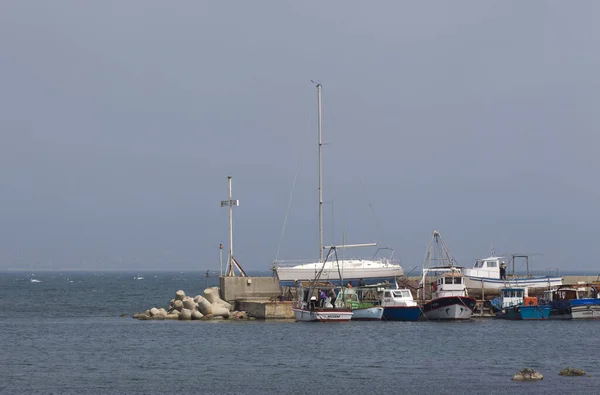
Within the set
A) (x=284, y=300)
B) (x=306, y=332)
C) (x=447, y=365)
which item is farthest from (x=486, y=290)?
(x=447, y=365)

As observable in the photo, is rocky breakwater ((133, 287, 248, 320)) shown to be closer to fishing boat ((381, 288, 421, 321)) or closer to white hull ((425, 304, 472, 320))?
fishing boat ((381, 288, 421, 321))

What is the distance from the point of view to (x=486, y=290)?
82.8 m

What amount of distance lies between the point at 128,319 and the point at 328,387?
40.5 meters

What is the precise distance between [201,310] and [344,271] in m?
13.6

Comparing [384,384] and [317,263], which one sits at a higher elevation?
[317,263]

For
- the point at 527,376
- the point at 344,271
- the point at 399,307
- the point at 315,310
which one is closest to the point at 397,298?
the point at 399,307

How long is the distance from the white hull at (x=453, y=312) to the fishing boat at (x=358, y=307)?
4.48m

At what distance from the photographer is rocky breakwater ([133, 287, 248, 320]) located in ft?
238

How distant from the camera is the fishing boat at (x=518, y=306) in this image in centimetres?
7531

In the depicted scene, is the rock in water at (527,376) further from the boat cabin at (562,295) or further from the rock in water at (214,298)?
the boat cabin at (562,295)

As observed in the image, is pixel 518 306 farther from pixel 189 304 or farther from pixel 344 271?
pixel 189 304

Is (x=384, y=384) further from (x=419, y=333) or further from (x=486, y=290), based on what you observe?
(x=486, y=290)

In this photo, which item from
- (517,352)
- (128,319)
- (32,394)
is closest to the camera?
(32,394)

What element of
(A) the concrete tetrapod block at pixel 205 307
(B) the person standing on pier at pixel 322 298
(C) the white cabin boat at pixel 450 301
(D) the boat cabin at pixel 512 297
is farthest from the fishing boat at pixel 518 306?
(A) the concrete tetrapod block at pixel 205 307
